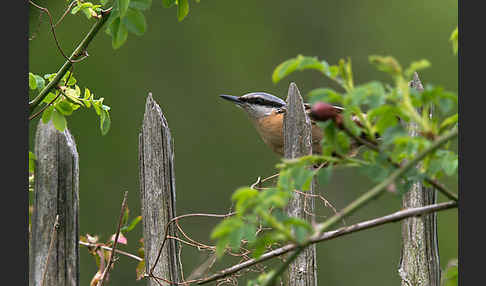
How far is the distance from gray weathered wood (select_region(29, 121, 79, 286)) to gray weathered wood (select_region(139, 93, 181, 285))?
23cm

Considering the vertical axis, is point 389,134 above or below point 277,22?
below

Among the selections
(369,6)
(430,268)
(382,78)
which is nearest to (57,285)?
(430,268)

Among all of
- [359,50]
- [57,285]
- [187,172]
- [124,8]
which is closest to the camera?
[124,8]

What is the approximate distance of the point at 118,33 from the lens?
1.79 m

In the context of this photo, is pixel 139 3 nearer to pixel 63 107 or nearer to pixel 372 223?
pixel 63 107

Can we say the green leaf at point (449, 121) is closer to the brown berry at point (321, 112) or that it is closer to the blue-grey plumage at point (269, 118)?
the brown berry at point (321, 112)

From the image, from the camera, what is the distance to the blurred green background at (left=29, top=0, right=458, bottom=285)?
16.6 feet

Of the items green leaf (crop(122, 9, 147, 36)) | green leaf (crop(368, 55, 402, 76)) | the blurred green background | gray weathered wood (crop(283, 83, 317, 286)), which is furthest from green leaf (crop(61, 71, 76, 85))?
the blurred green background

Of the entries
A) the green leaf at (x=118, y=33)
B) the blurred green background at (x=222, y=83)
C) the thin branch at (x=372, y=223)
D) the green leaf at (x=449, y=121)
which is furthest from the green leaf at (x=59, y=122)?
Answer: the blurred green background at (x=222, y=83)

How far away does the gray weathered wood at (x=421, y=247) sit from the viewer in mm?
2080

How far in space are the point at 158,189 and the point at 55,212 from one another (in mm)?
330

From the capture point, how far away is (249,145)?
5559 millimetres

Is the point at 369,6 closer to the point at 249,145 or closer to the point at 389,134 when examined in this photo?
the point at 249,145

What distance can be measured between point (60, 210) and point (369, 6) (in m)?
4.63
